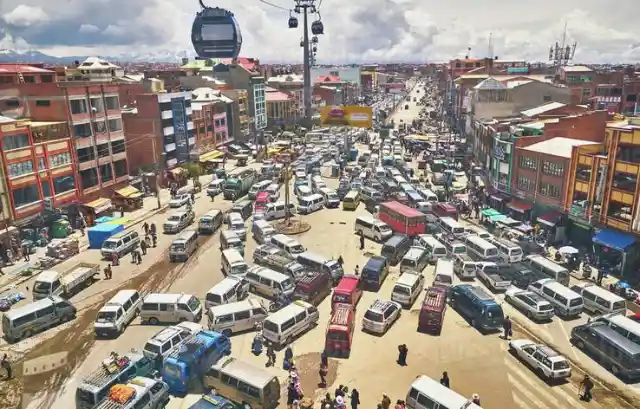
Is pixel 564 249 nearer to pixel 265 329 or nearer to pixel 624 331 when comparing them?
pixel 624 331

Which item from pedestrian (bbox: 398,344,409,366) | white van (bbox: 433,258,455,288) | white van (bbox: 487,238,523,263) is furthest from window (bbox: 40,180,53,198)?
white van (bbox: 487,238,523,263)

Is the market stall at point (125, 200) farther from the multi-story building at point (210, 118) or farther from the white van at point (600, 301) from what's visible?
the white van at point (600, 301)

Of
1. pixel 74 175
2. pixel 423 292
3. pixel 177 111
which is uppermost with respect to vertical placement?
pixel 177 111

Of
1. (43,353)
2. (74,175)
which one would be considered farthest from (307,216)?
(43,353)

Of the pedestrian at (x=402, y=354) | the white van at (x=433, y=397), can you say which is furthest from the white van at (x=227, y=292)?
the white van at (x=433, y=397)

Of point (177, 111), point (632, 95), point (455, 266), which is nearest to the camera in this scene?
point (455, 266)

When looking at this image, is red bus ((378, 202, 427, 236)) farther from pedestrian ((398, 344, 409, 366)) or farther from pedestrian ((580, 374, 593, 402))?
pedestrian ((580, 374, 593, 402))
